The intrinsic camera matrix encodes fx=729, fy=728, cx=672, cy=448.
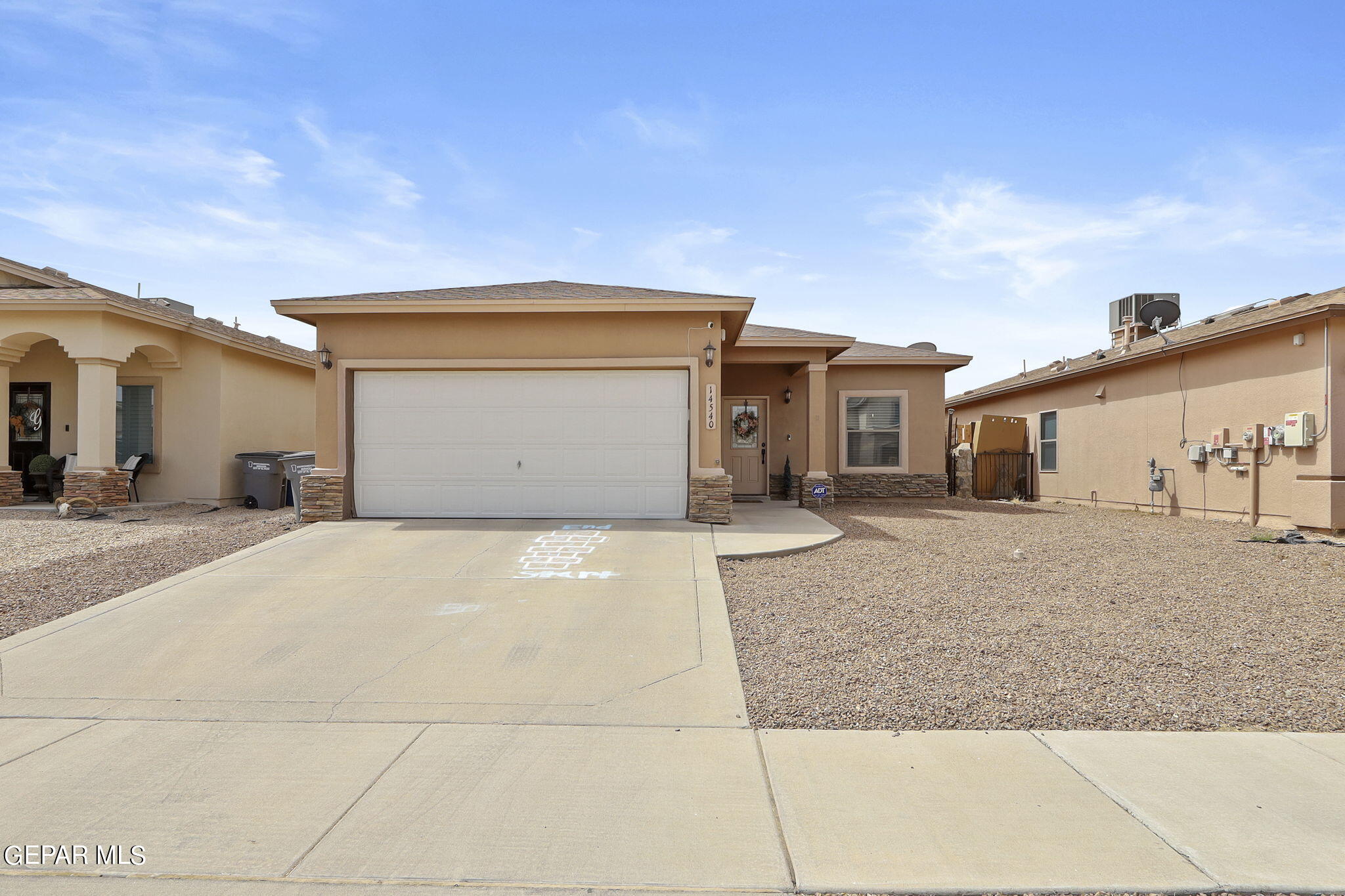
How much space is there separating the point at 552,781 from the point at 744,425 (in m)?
12.3

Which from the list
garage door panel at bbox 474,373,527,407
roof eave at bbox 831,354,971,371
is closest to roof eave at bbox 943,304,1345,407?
roof eave at bbox 831,354,971,371

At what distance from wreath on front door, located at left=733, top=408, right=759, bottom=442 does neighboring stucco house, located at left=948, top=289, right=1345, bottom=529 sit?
275 inches

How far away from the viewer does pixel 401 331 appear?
1062 centimetres

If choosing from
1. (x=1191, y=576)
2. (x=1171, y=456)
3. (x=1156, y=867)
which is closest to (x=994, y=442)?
(x=1171, y=456)

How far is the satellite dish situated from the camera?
1541cm

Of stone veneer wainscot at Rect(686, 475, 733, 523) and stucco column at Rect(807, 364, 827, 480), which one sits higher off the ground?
stucco column at Rect(807, 364, 827, 480)

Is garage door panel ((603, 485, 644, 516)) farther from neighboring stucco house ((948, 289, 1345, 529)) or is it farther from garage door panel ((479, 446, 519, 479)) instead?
neighboring stucco house ((948, 289, 1345, 529))

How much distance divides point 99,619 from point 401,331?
18.7ft

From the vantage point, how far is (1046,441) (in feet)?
57.1

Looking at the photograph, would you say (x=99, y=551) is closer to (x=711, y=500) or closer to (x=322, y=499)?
(x=322, y=499)

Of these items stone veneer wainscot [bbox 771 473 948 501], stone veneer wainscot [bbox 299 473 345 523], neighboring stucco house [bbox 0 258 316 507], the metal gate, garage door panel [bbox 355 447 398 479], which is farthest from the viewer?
the metal gate

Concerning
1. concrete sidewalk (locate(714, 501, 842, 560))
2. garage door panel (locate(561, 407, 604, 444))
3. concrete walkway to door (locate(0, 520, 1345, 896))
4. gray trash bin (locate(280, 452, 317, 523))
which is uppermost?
garage door panel (locate(561, 407, 604, 444))

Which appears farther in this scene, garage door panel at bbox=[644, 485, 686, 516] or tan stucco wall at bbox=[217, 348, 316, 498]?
tan stucco wall at bbox=[217, 348, 316, 498]

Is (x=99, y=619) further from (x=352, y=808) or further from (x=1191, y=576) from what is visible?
(x=1191, y=576)
